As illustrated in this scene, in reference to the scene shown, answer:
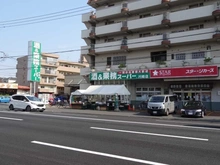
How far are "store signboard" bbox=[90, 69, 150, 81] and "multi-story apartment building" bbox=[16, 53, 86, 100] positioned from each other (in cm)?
3302

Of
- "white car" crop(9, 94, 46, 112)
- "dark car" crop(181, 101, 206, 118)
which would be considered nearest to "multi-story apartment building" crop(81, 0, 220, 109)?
"dark car" crop(181, 101, 206, 118)

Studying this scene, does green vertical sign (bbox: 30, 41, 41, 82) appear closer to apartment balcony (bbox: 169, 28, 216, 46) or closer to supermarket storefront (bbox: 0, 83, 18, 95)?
apartment balcony (bbox: 169, 28, 216, 46)

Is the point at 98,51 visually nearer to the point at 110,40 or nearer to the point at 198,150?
the point at 110,40

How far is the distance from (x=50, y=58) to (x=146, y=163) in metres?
64.0

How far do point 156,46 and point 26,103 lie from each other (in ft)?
54.5

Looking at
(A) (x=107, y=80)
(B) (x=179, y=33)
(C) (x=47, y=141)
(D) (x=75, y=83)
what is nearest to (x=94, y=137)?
(C) (x=47, y=141)

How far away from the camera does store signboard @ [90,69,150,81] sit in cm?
2761

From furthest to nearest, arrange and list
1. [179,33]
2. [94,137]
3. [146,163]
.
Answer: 1. [179,33]
2. [94,137]
3. [146,163]

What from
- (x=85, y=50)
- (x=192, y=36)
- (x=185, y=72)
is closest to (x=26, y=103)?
(x=85, y=50)

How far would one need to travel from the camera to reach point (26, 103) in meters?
23.8

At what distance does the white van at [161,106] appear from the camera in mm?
20750

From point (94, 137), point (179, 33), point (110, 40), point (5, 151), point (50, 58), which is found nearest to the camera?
point (5, 151)

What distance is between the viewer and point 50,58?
66375mm

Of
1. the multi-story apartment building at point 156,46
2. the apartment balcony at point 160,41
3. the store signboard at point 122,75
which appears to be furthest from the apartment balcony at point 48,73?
the store signboard at point 122,75
